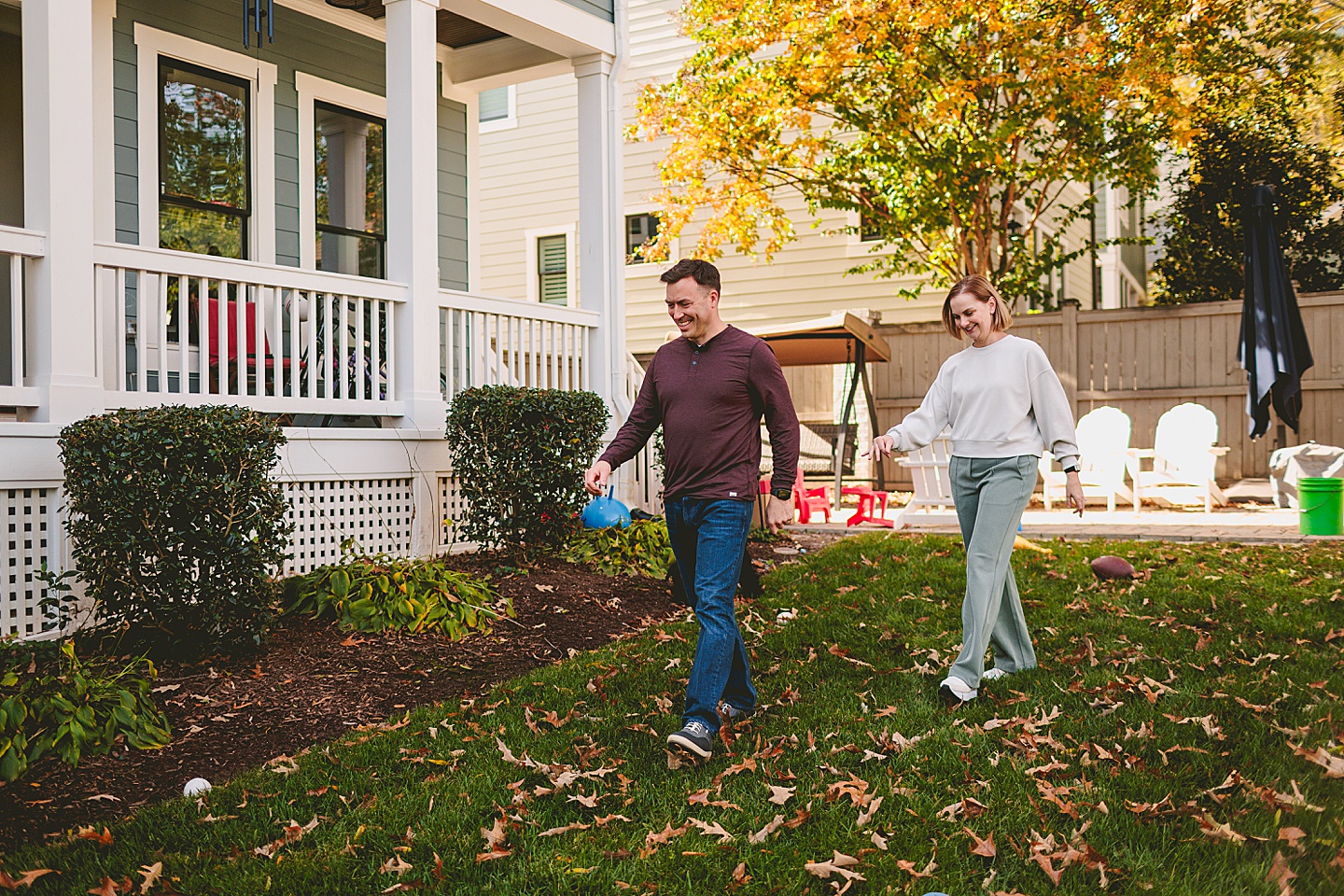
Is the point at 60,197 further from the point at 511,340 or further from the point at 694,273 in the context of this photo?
the point at 694,273

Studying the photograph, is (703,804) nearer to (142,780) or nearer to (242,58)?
(142,780)

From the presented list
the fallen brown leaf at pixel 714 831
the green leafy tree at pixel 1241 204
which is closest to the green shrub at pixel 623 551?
the fallen brown leaf at pixel 714 831

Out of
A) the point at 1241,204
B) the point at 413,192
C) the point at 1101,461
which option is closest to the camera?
the point at 413,192

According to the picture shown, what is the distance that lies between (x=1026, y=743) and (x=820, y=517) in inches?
331

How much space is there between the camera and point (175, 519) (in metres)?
5.26

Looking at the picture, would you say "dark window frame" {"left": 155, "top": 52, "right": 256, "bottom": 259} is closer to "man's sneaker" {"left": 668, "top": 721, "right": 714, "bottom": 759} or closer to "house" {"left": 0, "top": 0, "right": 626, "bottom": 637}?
"house" {"left": 0, "top": 0, "right": 626, "bottom": 637}

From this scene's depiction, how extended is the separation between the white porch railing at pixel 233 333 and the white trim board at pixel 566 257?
30.8 ft

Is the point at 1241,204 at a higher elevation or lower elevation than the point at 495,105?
lower

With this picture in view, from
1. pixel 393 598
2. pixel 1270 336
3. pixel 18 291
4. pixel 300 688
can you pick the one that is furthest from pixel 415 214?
pixel 1270 336

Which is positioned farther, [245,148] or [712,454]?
[245,148]

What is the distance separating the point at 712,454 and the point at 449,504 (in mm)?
4421

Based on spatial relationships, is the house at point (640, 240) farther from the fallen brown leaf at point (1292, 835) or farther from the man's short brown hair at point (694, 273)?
the fallen brown leaf at point (1292, 835)

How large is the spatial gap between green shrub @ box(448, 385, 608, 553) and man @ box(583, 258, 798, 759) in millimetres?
3063

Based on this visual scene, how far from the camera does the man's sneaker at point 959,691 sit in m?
4.62
